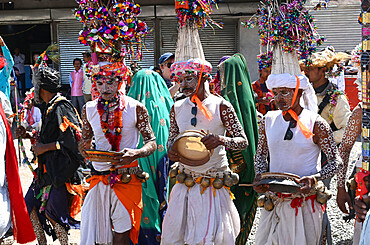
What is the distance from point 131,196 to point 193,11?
177 cm

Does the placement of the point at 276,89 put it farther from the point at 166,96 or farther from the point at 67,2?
the point at 67,2

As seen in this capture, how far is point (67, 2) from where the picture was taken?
677 inches

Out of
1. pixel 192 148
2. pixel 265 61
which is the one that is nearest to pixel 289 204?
pixel 192 148

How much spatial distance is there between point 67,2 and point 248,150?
42.0ft

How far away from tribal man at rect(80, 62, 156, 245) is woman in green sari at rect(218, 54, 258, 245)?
3.75 ft

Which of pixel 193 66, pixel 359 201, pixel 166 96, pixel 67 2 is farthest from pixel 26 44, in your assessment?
pixel 359 201

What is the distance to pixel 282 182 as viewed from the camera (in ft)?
14.0

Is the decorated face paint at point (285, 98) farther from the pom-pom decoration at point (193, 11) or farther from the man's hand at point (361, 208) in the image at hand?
the man's hand at point (361, 208)

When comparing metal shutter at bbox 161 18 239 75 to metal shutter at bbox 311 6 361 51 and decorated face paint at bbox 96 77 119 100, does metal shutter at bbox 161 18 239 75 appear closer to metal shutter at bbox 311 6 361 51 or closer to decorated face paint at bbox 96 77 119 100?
metal shutter at bbox 311 6 361 51

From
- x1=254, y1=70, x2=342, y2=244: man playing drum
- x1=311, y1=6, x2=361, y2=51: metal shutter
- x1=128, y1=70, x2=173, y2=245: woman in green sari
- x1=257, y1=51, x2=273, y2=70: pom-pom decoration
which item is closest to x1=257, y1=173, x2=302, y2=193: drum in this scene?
x1=254, y1=70, x2=342, y2=244: man playing drum

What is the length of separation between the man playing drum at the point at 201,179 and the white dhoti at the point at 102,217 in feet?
1.34

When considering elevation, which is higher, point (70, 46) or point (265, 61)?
point (70, 46)

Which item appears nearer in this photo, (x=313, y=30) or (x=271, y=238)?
(x=271, y=238)

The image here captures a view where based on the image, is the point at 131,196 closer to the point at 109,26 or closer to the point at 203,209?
the point at 203,209
